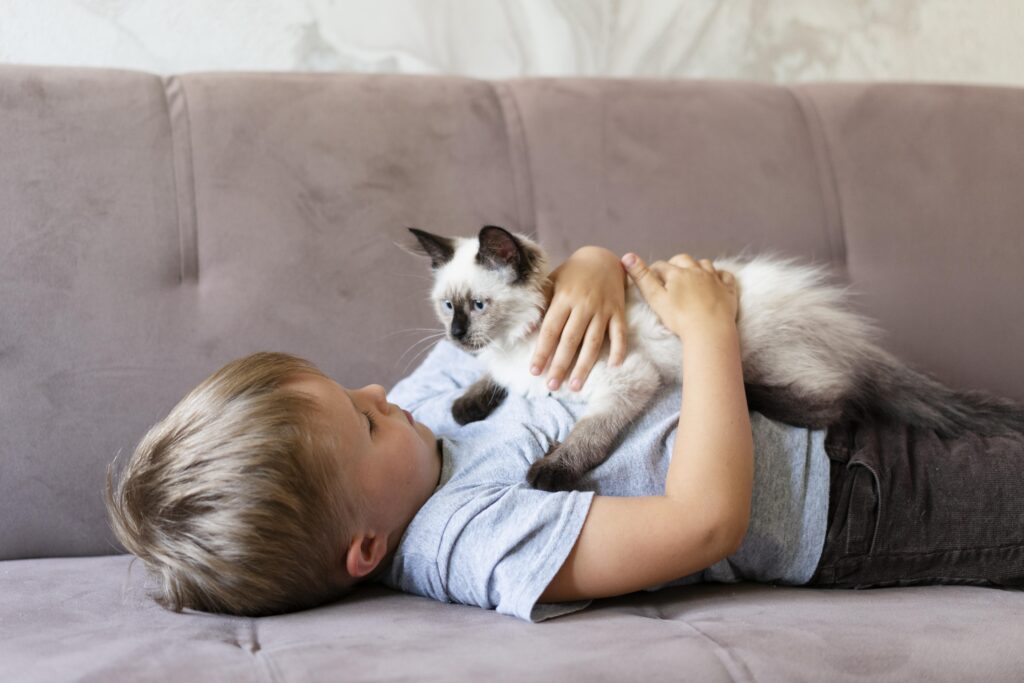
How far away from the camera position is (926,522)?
1408 mm

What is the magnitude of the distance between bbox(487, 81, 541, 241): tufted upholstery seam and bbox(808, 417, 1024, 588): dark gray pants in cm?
77

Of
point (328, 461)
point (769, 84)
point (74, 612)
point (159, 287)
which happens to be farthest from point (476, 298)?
point (769, 84)

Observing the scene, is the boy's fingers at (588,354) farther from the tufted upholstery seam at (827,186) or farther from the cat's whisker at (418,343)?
the tufted upholstery seam at (827,186)

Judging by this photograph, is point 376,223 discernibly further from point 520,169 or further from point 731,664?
point 731,664


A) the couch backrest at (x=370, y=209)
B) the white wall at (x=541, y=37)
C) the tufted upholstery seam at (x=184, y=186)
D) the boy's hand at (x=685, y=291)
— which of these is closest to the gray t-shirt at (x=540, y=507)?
the boy's hand at (x=685, y=291)

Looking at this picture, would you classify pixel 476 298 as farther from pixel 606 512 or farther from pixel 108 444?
pixel 108 444

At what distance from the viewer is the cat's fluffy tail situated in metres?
1.55

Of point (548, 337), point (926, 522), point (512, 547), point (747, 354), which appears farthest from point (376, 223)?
point (926, 522)

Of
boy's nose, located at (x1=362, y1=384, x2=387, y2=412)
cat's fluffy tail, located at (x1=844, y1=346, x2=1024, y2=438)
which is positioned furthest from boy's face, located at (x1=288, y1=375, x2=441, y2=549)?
cat's fluffy tail, located at (x1=844, y1=346, x2=1024, y2=438)

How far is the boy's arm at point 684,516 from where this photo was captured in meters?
1.18

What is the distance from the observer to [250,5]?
2.21 metres

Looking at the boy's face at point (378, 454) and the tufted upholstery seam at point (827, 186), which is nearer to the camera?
the boy's face at point (378, 454)

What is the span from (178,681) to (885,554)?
39.4 inches

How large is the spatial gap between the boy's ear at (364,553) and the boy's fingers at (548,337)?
0.38 meters
